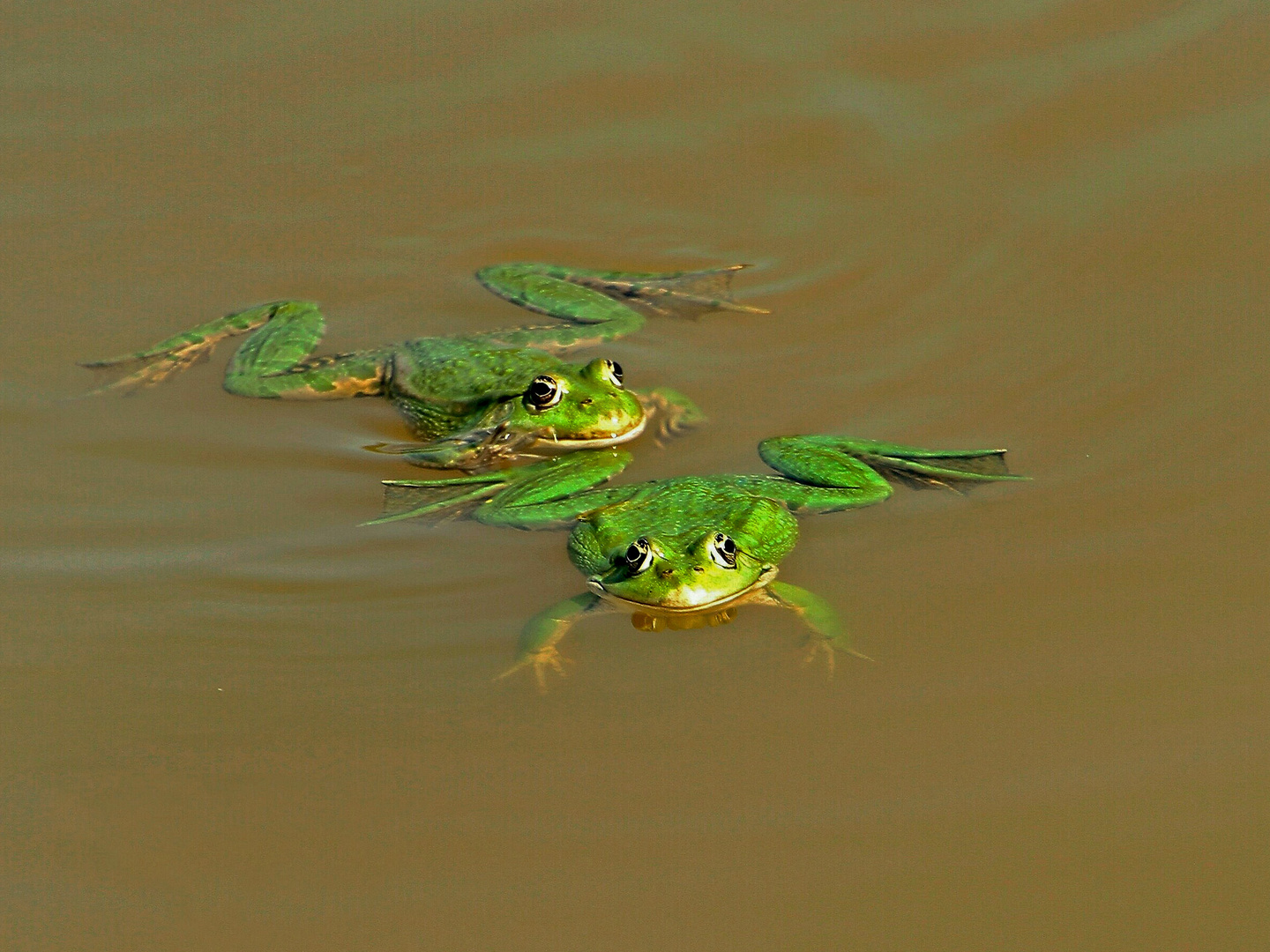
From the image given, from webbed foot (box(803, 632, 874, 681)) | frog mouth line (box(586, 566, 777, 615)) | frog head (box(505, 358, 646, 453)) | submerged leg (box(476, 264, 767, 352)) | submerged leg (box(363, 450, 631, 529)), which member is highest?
submerged leg (box(476, 264, 767, 352))

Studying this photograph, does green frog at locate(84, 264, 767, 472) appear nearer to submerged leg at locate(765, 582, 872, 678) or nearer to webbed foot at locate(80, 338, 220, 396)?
webbed foot at locate(80, 338, 220, 396)

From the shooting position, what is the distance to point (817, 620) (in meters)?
5.47

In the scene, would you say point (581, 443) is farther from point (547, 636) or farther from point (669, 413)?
point (547, 636)

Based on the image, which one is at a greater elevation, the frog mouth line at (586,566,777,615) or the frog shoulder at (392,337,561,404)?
the frog shoulder at (392,337,561,404)

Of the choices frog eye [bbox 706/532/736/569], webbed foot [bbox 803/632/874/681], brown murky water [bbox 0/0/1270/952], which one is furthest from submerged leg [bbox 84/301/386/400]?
webbed foot [bbox 803/632/874/681]

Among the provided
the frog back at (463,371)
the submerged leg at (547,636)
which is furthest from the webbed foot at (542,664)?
the frog back at (463,371)

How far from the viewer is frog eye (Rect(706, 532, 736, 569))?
5.48m

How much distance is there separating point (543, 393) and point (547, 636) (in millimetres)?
1860

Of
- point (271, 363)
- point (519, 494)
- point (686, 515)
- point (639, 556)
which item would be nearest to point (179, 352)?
point (271, 363)

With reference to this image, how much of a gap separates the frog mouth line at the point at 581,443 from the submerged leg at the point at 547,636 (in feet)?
5.14

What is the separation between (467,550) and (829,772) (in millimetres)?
2068

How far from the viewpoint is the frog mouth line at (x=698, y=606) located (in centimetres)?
564

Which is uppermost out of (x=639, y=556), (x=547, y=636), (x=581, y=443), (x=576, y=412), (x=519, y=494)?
(x=576, y=412)

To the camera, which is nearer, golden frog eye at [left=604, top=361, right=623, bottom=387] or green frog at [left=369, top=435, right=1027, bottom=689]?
green frog at [left=369, top=435, right=1027, bottom=689]
